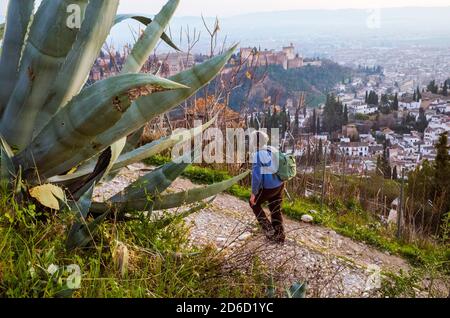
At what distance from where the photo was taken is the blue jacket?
390 cm

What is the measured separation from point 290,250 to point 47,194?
5.68ft

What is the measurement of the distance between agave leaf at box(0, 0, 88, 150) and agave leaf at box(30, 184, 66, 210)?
391mm

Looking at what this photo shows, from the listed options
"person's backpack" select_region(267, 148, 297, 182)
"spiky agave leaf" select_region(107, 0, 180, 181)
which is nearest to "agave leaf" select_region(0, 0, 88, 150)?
"spiky agave leaf" select_region(107, 0, 180, 181)

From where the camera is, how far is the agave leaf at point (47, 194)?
1909mm

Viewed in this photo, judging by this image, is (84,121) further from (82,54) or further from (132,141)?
(132,141)

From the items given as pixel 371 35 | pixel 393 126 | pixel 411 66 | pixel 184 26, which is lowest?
pixel 393 126

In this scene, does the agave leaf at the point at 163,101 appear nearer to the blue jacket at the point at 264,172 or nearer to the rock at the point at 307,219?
the blue jacket at the point at 264,172

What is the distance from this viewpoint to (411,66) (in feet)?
124

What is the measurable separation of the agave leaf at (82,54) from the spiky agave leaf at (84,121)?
21 centimetres

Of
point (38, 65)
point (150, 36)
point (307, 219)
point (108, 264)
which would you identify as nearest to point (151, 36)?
point (150, 36)

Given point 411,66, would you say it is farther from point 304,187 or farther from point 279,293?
point 279,293

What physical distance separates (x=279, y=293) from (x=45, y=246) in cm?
93

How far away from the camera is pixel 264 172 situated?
3.93 metres

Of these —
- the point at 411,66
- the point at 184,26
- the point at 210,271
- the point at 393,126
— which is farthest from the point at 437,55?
the point at 210,271
